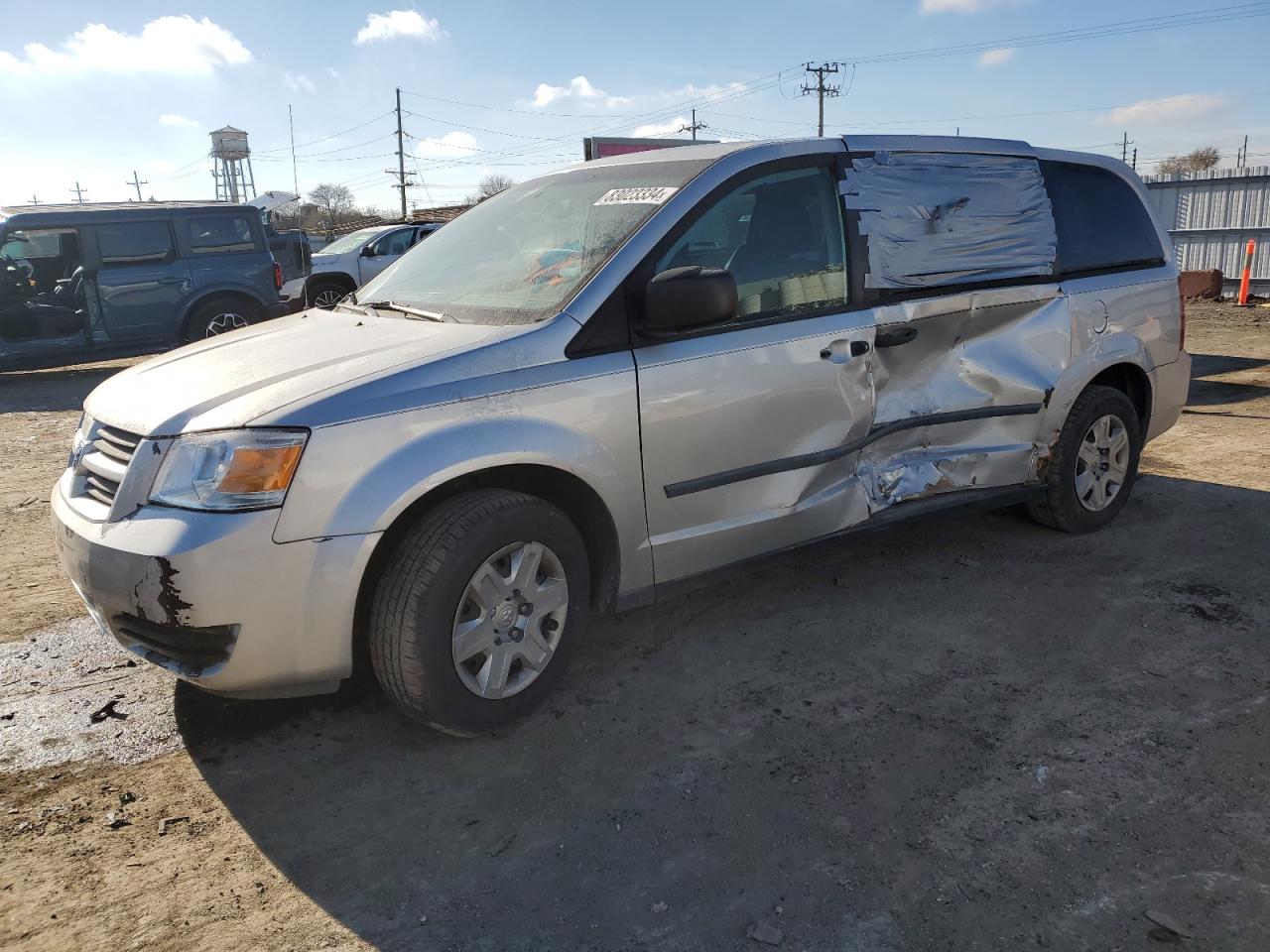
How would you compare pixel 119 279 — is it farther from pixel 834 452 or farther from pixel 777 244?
pixel 834 452

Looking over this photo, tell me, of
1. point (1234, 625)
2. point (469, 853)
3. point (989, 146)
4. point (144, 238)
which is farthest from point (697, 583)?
point (144, 238)

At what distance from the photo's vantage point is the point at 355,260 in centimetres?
1697

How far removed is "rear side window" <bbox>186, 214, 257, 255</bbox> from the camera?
11.7 meters

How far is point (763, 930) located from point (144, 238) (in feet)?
37.8

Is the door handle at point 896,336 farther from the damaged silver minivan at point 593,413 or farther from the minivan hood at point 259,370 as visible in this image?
the minivan hood at point 259,370

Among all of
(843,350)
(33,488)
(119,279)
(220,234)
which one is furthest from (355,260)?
(843,350)

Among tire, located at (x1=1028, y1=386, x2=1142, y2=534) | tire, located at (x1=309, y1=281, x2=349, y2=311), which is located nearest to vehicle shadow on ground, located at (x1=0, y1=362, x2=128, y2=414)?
tire, located at (x1=309, y1=281, x2=349, y2=311)

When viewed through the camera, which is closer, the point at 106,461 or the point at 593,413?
the point at 106,461

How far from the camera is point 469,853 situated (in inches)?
101

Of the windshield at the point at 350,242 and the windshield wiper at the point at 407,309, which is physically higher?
the windshield at the point at 350,242

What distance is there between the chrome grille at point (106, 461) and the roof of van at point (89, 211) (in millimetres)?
9408

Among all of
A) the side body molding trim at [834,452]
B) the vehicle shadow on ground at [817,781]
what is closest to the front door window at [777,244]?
the side body molding trim at [834,452]

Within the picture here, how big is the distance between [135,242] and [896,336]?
10254 millimetres

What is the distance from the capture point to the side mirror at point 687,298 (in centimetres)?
315
